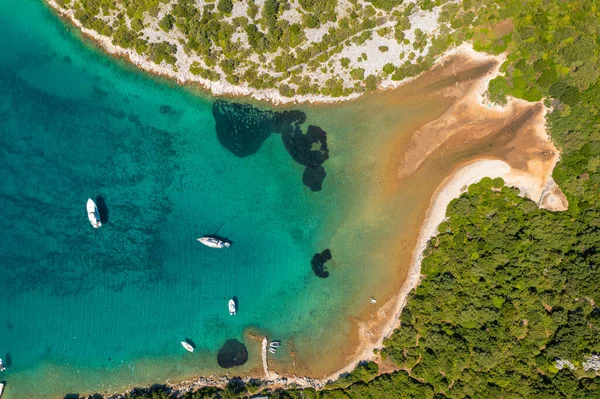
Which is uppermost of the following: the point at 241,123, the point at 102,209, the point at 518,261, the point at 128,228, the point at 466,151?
the point at 241,123

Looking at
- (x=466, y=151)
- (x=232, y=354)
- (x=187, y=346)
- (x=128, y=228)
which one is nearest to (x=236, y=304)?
(x=232, y=354)

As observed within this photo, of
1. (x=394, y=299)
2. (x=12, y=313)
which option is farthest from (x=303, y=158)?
(x=12, y=313)

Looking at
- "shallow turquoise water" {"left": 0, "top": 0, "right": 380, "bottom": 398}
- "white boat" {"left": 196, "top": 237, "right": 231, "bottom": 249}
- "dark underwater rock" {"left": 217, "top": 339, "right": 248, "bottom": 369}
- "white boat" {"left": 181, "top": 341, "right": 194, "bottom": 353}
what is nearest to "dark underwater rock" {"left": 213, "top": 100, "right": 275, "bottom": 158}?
"shallow turquoise water" {"left": 0, "top": 0, "right": 380, "bottom": 398}

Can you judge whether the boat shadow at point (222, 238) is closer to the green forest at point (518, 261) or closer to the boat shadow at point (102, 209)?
the boat shadow at point (102, 209)

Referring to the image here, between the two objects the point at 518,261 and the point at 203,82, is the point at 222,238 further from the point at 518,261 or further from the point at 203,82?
the point at 518,261

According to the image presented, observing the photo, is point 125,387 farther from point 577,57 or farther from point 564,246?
point 577,57

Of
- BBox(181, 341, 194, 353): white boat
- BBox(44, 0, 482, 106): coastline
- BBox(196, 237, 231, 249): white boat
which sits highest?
BBox(44, 0, 482, 106): coastline

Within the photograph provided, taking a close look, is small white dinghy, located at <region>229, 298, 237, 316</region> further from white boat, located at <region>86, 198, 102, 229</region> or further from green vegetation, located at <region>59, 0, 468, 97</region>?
green vegetation, located at <region>59, 0, 468, 97</region>
